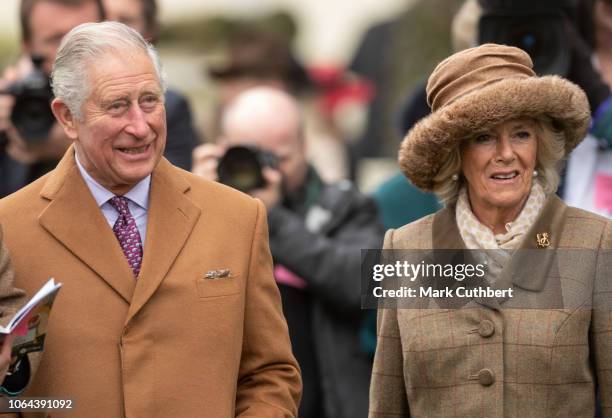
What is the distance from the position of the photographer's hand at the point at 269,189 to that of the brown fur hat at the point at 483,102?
151 cm

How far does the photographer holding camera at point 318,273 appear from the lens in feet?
21.3

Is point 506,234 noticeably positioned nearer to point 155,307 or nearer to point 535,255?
point 535,255

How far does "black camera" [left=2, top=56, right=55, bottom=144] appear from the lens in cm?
620

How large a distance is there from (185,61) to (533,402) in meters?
10.2

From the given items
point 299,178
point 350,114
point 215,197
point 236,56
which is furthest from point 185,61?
point 215,197

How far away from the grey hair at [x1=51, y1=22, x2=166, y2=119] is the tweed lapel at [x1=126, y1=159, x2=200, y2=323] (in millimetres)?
312

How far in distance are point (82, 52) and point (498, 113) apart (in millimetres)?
1232

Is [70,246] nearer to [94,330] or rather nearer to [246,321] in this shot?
[94,330]

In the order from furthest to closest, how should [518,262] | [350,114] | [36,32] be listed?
[350,114]
[36,32]
[518,262]

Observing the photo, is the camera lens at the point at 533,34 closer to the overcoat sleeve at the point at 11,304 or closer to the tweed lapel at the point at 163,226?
the tweed lapel at the point at 163,226

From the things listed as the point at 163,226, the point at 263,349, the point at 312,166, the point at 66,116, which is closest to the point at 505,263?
the point at 263,349

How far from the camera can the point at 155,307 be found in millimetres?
4703

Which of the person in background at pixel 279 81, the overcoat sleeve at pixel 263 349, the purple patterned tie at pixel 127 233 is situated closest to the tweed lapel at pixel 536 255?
the overcoat sleeve at pixel 263 349

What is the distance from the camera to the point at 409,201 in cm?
677
